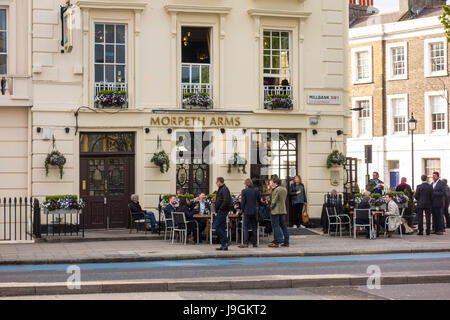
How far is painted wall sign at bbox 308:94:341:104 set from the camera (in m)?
27.5

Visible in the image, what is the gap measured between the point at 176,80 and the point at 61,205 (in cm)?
563

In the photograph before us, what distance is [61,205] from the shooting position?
77.4 ft

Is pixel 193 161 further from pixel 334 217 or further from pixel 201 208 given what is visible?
pixel 334 217

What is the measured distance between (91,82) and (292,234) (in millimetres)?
7659

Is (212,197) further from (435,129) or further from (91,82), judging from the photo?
(435,129)

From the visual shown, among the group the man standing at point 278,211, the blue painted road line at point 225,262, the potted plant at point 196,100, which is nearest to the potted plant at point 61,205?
the potted plant at point 196,100

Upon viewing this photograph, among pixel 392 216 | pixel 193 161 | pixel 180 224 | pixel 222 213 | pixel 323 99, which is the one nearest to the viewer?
pixel 222 213

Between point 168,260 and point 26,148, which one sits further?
point 26,148

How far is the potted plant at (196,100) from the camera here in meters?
26.3

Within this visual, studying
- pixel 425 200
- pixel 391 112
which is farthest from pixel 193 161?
pixel 391 112

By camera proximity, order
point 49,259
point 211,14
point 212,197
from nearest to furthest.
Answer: point 49,259, point 212,197, point 211,14

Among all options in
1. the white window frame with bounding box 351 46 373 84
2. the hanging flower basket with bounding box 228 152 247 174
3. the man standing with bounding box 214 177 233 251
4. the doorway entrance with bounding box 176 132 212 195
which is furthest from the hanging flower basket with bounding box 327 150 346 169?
the white window frame with bounding box 351 46 373 84

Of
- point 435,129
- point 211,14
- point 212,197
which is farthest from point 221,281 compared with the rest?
point 435,129
